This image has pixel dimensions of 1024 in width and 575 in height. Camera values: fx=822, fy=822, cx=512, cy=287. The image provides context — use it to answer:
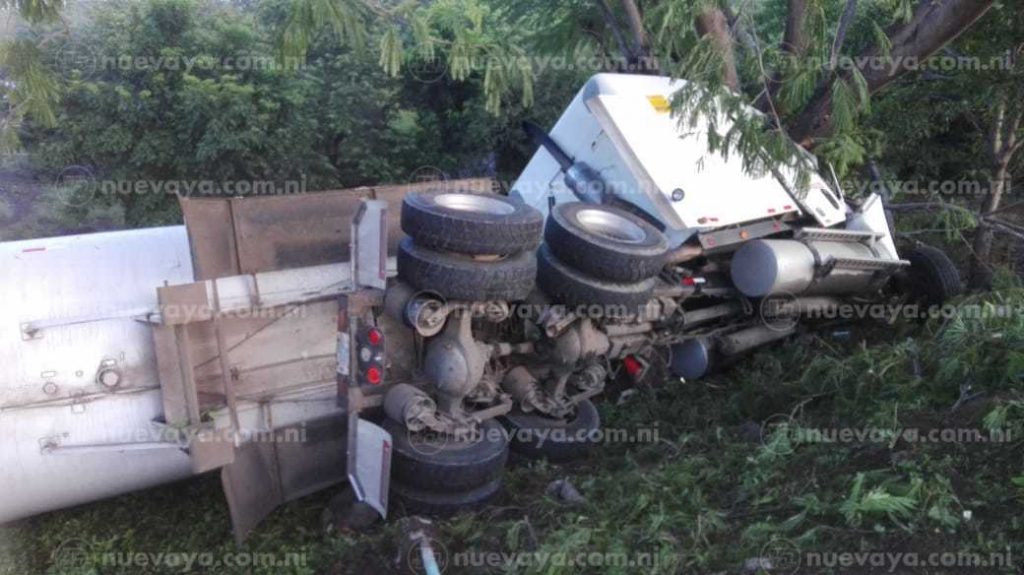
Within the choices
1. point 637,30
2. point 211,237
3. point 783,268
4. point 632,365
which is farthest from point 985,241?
point 211,237

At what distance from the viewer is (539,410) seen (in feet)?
16.0

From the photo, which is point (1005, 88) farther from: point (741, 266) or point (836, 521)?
point (836, 521)

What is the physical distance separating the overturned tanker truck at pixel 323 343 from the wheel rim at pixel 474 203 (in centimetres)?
1

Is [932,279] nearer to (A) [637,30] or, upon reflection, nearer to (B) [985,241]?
(B) [985,241]

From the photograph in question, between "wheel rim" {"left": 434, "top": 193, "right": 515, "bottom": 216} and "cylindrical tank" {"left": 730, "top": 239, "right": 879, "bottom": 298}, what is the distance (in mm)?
2092

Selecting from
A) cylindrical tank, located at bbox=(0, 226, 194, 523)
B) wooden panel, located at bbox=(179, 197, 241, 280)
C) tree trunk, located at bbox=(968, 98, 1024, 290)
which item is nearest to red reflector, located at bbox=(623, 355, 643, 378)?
wooden panel, located at bbox=(179, 197, 241, 280)

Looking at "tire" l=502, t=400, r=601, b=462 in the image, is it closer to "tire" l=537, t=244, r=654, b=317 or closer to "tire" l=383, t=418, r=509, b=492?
"tire" l=383, t=418, r=509, b=492

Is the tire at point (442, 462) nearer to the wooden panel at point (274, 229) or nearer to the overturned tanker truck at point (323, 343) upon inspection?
the overturned tanker truck at point (323, 343)

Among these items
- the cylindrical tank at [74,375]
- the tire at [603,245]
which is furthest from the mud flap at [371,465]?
the tire at [603,245]

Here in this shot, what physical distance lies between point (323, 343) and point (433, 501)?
3.35 ft

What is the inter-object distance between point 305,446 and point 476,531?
42.2 inches

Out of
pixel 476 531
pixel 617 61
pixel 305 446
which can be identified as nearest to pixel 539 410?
pixel 476 531

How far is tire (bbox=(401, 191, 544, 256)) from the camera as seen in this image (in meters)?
4.02

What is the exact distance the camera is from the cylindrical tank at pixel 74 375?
3723 millimetres
